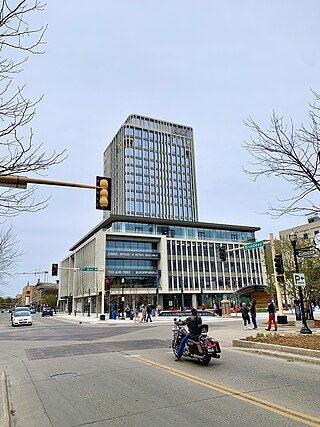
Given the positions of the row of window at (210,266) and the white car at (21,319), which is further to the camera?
the row of window at (210,266)

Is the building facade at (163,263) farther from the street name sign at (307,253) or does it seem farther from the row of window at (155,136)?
the street name sign at (307,253)

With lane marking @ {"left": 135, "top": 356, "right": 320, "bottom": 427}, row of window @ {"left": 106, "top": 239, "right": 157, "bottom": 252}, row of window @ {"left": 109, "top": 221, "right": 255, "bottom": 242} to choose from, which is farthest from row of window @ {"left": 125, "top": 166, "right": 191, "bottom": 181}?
lane marking @ {"left": 135, "top": 356, "right": 320, "bottom": 427}

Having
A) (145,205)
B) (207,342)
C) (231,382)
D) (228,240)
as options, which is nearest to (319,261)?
(207,342)

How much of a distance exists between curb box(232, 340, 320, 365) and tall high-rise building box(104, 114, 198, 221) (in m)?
94.8

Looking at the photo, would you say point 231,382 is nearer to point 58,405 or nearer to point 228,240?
point 58,405

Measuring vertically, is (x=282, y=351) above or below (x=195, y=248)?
below

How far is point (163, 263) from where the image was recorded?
75.4 metres

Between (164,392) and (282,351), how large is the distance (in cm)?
603

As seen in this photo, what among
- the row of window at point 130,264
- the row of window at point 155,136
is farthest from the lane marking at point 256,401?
the row of window at point 155,136

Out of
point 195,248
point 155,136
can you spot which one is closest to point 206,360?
point 195,248

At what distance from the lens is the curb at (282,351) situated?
33.1ft

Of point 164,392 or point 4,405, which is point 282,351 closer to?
point 164,392

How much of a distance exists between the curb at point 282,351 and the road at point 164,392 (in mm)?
401

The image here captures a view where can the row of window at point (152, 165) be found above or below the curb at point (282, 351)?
above
